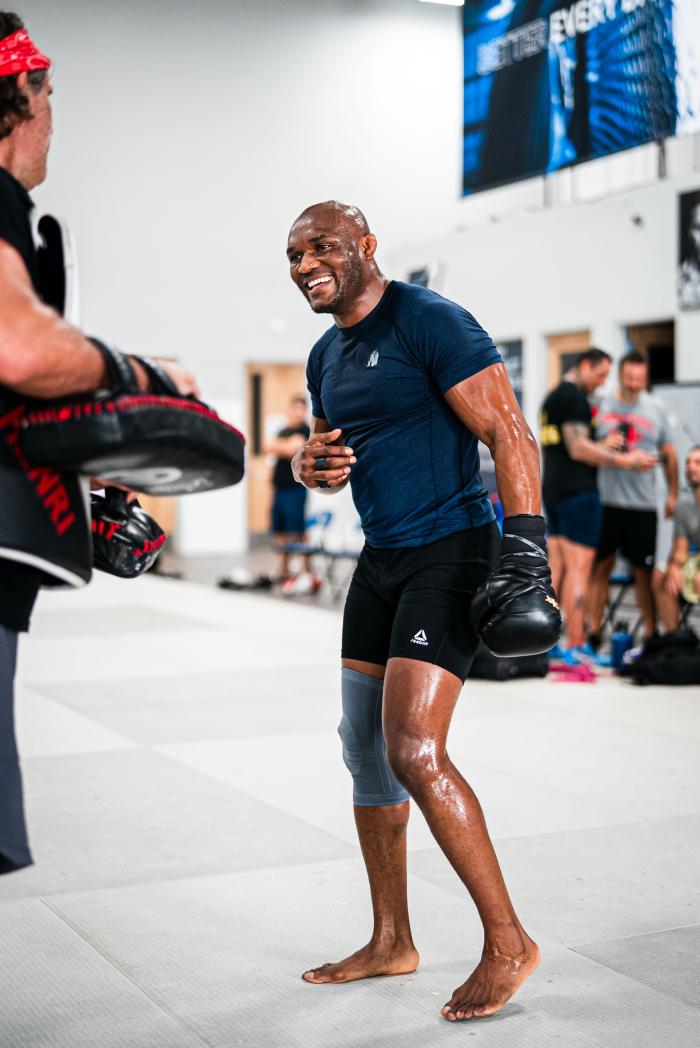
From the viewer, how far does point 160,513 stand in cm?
1980

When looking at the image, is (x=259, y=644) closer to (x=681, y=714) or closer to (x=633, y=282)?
(x=681, y=714)

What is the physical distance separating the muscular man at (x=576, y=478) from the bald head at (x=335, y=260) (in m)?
5.06

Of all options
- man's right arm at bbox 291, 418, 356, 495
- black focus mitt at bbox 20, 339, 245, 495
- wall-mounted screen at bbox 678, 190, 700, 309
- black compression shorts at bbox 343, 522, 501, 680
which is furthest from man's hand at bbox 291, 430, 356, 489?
wall-mounted screen at bbox 678, 190, 700, 309

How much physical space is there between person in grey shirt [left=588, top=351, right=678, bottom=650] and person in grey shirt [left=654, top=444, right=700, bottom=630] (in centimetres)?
19

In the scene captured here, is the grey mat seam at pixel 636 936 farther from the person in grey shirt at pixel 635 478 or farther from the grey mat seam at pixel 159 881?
the person in grey shirt at pixel 635 478

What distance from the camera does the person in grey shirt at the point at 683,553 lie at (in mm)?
8078

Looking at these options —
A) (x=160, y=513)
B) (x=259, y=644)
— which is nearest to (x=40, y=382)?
(x=259, y=644)

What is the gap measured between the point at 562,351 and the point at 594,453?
21.2 ft

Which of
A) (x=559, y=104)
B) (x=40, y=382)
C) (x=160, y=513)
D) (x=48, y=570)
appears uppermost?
(x=559, y=104)

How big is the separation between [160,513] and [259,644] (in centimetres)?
1090

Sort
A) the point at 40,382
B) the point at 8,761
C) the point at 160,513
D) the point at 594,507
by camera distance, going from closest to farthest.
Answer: the point at 40,382, the point at 8,761, the point at 594,507, the point at 160,513

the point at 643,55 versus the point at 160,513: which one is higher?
the point at 643,55

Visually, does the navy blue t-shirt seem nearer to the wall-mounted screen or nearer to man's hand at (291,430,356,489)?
man's hand at (291,430,356,489)

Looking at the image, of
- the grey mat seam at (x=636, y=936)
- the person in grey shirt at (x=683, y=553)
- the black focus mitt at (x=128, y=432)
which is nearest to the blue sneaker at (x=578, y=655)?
the person in grey shirt at (x=683, y=553)
